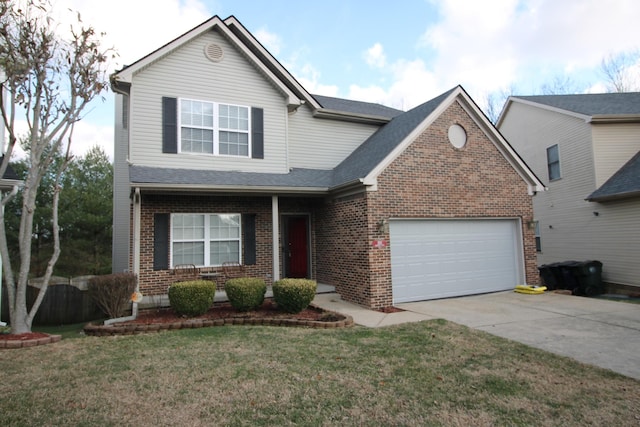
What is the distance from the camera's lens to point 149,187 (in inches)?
352

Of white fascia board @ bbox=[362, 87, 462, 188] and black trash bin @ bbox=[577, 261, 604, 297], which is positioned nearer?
white fascia board @ bbox=[362, 87, 462, 188]

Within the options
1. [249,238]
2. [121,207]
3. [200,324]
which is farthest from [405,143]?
[121,207]

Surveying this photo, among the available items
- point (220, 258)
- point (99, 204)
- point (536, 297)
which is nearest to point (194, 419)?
point (220, 258)

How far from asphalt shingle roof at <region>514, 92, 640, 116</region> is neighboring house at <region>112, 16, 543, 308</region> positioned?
5.21m

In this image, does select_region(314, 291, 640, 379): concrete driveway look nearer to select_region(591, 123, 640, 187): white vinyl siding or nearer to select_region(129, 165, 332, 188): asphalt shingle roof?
select_region(129, 165, 332, 188): asphalt shingle roof

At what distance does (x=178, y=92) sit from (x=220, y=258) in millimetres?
4611

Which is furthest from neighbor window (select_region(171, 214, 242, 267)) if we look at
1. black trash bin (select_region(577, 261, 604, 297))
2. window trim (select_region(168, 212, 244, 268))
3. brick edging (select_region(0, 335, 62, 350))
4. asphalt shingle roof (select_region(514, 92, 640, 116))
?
asphalt shingle roof (select_region(514, 92, 640, 116))

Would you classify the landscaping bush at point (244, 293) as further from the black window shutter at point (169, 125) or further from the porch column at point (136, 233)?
the black window shutter at point (169, 125)

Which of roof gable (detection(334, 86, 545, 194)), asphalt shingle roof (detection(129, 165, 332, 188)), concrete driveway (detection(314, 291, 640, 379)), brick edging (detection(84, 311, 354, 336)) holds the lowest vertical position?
concrete driveway (detection(314, 291, 640, 379))

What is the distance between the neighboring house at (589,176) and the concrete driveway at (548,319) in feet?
13.3

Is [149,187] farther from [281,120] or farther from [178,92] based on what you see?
[281,120]

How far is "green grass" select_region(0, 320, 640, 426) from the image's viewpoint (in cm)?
384

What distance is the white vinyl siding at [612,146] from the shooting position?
13953 millimetres

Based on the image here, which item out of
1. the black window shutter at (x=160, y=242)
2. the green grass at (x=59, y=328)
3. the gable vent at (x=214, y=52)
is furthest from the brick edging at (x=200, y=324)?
the gable vent at (x=214, y=52)
